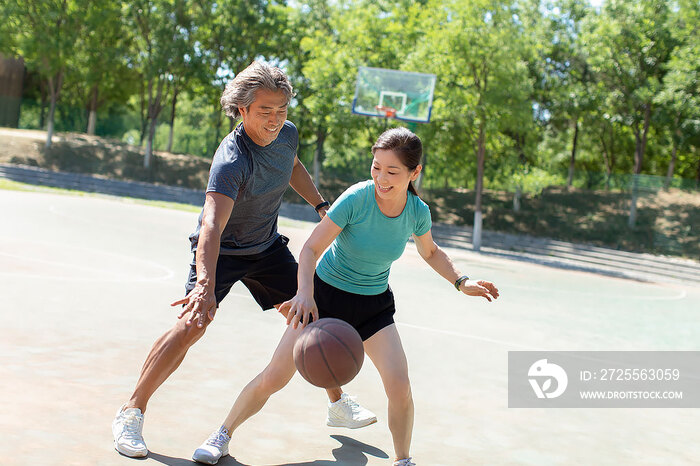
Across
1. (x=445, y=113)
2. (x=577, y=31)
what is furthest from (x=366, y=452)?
(x=577, y=31)

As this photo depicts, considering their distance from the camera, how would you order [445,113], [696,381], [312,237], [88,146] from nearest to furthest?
[312,237], [696,381], [445,113], [88,146]

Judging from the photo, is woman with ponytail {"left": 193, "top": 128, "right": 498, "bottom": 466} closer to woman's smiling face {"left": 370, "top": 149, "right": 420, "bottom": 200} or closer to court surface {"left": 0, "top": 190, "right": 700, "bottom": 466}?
woman's smiling face {"left": 370, "top": 149, "right": 420, "bottom": 200}

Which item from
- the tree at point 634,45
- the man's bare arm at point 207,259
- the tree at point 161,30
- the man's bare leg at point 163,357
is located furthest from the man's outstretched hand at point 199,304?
the tree at point 161,30

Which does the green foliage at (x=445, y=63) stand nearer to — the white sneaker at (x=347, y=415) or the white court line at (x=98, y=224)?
the white court line at (x=98, y=224)

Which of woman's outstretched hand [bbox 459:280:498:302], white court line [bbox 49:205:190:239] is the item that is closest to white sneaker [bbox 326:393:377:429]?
woman's outstretched hand [bbox 459:280:498:302]

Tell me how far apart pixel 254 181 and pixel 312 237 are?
59 cm

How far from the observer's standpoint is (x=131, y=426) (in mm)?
3838

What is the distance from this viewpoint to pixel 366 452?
4.31 m

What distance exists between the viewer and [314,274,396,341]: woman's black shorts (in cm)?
401

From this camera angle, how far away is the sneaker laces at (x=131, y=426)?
12.5 ft

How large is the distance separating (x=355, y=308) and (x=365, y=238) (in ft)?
1.28

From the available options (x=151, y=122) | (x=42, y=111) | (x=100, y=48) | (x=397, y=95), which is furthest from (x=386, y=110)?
(x=42, y=111)

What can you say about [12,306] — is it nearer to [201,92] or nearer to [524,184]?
[524,184]

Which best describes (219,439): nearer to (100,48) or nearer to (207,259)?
(207,259)
